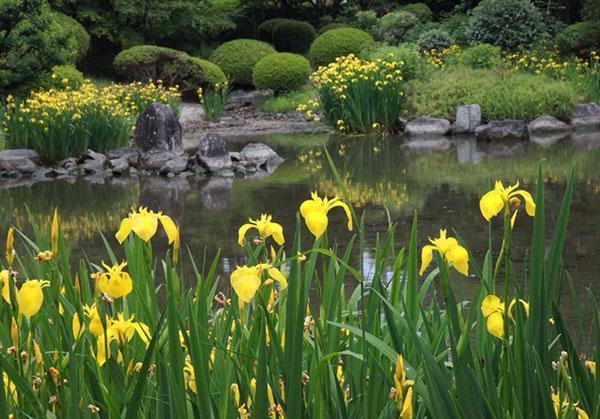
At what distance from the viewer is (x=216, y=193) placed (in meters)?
9.19

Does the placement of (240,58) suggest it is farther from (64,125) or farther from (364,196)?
(364,196)

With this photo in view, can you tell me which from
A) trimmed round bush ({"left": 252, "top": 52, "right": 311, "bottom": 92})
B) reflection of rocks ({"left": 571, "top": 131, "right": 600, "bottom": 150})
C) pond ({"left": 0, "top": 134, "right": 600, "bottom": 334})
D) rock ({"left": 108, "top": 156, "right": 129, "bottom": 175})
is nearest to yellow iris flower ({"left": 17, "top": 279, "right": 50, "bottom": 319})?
pond ({"left": 0, "top": 134, "right": 600, "bottom": 334})

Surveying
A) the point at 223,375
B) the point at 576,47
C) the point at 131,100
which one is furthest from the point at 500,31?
the point at 223,375

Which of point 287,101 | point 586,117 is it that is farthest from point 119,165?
point 287,101

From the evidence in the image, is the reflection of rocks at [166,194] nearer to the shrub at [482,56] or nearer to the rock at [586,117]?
the rock at [586,117]

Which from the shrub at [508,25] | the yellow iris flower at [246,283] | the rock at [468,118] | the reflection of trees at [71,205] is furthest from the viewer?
the shrub at [508,25]

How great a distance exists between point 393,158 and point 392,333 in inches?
389

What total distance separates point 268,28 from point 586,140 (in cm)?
1378

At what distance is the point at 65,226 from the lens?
755 centimetres

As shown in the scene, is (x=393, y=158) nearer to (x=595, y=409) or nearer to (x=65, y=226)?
(x=65, y=226)

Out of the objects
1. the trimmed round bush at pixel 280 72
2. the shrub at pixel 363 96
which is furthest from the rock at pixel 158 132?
the trimmed round bush at pixel 280 72

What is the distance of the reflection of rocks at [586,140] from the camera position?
11.9m

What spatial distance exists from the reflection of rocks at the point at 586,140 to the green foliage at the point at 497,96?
81 cm

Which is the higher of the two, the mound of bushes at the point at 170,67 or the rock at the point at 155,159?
the mound of bushes at the point at 170,67
